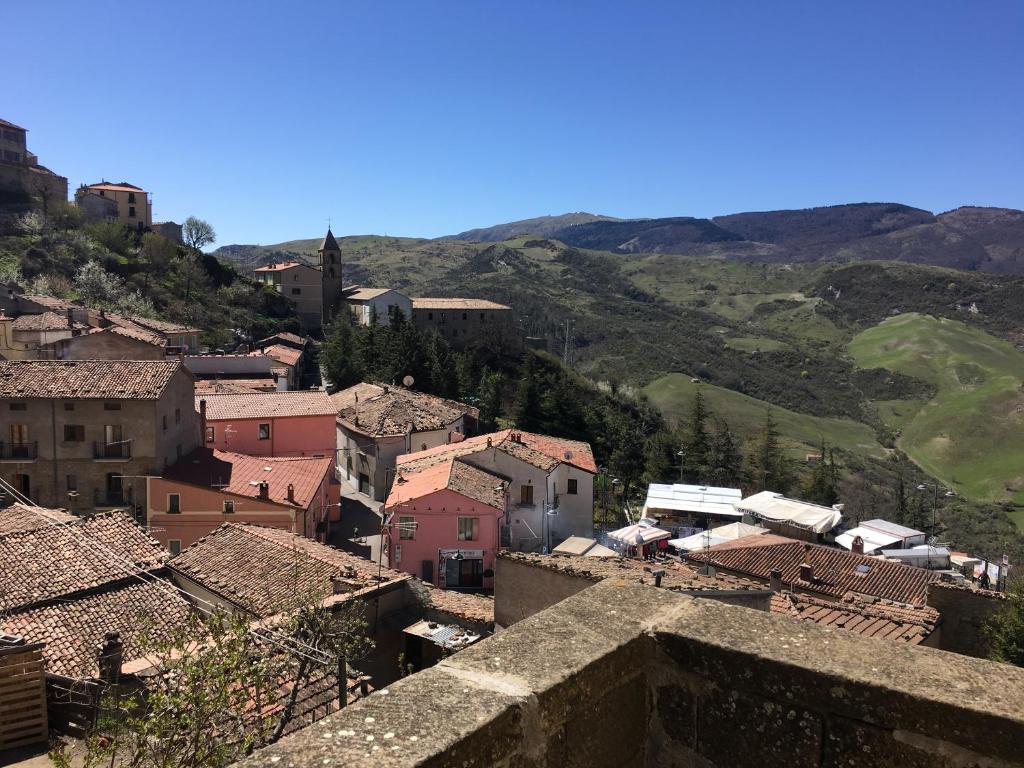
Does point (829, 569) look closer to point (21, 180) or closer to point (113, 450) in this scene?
point (113, 450)

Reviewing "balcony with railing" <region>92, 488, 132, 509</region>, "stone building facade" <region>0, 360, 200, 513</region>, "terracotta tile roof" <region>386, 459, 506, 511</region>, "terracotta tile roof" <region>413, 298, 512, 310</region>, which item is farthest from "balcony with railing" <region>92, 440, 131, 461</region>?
"terracotta tile roof" <region>413, 298, 512, 310</region>

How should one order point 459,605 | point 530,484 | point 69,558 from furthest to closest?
point 530,484 < point 69,558 < point 459,605

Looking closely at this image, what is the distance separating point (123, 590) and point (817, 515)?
29842 mm

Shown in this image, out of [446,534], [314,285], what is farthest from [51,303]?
[446,534]

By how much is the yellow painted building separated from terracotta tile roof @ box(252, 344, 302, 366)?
36077 mm

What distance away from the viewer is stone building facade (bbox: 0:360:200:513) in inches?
997

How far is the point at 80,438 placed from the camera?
25.6 metres

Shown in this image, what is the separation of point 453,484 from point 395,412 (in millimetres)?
12385

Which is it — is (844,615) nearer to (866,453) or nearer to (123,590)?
(123,590)

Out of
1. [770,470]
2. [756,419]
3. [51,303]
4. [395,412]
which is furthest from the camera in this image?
[756,419]

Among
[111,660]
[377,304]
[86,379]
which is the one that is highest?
[377,304]

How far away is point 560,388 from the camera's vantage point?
55.4 metres

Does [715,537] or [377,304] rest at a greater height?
[377,304]

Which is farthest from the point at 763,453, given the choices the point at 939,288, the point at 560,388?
the point at 939,288
